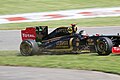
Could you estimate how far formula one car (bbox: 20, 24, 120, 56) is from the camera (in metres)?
13.7

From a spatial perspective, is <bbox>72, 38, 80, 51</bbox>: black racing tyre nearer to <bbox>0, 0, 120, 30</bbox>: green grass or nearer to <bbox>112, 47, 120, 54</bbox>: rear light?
<bbox>112, 47, 120, 54</bbox>: rear light

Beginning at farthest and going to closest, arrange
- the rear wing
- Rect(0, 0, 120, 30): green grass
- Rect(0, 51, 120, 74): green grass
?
Rect(0, 0, 120, 30): green grass, the rear wing, Rect(0, 51, 120, 74): green grass

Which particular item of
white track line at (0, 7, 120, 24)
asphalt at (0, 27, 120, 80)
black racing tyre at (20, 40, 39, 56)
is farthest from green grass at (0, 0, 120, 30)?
asphalt at (0, 27, 120, 80)

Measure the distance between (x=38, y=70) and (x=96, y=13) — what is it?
20.6m

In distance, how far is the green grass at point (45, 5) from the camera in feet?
112

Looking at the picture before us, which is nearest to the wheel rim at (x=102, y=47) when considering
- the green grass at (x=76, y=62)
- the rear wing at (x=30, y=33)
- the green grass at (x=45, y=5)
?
the green grass at (x=76, y=62)

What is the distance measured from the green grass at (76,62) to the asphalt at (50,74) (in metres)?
0.46

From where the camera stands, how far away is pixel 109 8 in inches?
1328

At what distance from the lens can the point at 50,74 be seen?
1053 centimetres

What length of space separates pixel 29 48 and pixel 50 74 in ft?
15.1

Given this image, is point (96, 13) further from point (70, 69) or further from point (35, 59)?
point (70, 69)

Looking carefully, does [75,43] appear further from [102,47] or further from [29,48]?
[29,48]

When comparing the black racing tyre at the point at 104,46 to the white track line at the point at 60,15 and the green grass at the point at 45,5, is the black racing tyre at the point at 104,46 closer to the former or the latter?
the white track line at the point at 60,15

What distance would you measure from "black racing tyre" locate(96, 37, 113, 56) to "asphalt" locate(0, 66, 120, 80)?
266 centimetres
